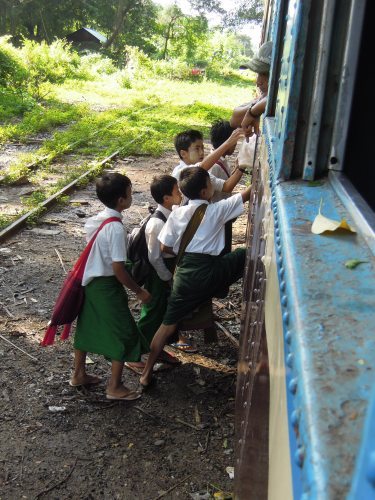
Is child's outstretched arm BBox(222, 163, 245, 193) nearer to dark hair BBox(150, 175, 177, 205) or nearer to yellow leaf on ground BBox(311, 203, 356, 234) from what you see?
dark hair BBox(150, 175, 177, 205)

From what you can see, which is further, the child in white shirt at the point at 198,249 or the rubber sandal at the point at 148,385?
the rubber sandal at the point at 148,385

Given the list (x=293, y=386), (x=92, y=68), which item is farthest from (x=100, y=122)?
(x=92, y=68)

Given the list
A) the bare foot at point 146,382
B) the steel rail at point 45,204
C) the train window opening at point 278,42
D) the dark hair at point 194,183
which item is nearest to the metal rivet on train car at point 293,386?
the train window opening at point 278,42

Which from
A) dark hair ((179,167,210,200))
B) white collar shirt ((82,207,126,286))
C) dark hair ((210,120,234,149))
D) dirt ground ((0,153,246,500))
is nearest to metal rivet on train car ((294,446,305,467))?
dirt ground ((0,153,246,500))

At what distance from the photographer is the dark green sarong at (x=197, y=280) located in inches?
154

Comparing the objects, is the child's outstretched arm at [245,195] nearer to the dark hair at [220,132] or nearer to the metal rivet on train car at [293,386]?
the dark hair at [220,132]

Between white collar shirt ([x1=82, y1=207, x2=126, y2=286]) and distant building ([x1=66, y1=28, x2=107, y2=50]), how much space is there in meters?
46.5

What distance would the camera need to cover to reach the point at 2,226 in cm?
763

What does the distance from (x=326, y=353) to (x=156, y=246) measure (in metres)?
3.38

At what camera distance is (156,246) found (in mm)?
4113

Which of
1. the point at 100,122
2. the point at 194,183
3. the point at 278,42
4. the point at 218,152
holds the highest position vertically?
the point at 278,42

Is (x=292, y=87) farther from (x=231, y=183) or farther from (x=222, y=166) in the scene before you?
(x=222, y=166)

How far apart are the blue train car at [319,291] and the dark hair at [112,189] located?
1.73 m

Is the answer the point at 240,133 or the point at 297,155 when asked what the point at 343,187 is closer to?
the point at 297,155
